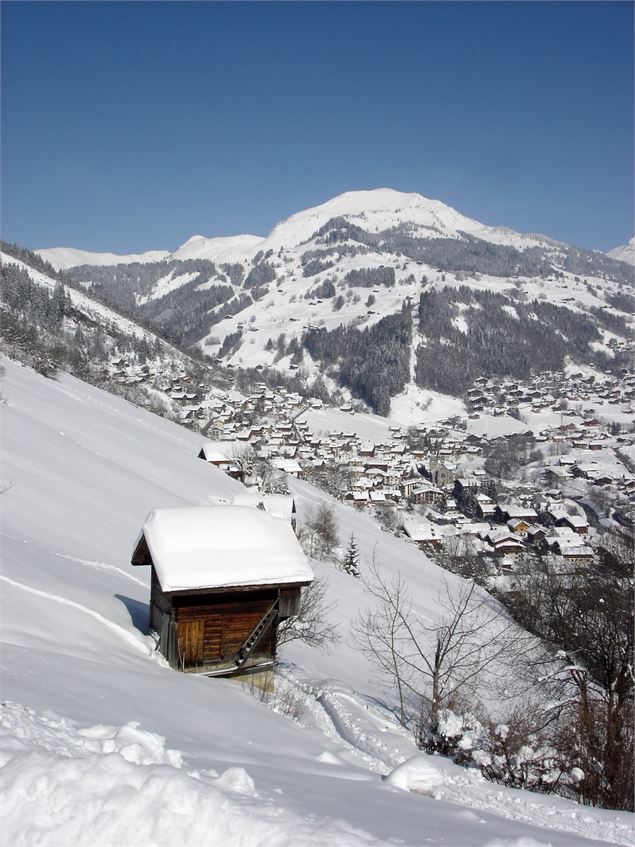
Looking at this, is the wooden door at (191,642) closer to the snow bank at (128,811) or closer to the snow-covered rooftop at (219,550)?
the snow-covered rooftop at (219,550)

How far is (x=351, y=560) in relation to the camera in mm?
33000

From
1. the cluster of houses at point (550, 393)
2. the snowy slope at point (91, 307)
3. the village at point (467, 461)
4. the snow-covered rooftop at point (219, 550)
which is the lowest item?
the village at point (467, 461)

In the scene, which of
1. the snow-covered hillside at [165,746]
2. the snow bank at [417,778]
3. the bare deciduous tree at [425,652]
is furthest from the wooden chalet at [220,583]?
the snow bank at [417,778]

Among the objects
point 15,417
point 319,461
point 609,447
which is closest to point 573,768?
point 15,417

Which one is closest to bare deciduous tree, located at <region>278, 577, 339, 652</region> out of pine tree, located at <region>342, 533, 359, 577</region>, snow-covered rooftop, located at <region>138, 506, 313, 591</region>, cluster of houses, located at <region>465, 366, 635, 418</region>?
snow-covered rooftop, located at <region>138, 506, 313, 591</region>

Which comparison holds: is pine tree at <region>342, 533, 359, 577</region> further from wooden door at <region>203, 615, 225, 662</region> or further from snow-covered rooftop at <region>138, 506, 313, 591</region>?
snow-covered rooftop at <region>138, 506, 313, 591</region>

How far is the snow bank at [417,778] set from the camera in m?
5.34

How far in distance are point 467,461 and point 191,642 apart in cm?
11499

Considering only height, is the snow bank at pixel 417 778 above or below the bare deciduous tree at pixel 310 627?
above

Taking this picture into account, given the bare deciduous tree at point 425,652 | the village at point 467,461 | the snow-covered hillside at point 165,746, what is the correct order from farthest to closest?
the village at point 467,461 < the bare deciduous tree at point 425,652 < the snow-covered hillside at point 165,746

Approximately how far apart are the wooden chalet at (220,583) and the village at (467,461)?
44.1ft

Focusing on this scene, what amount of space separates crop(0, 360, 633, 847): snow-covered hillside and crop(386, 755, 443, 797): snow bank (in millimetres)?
14

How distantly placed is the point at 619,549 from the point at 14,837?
21.3 meters

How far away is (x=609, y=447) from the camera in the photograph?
400ft
